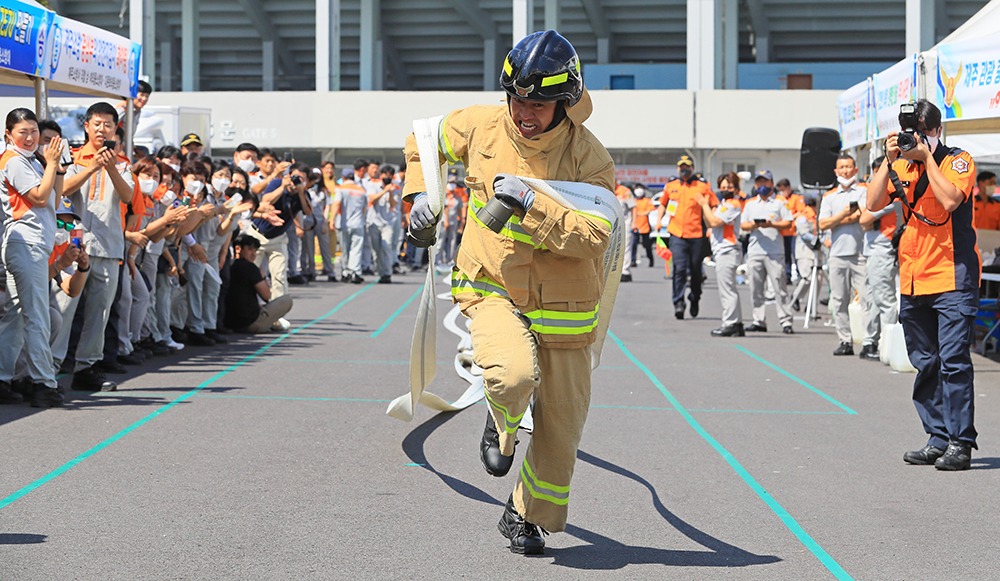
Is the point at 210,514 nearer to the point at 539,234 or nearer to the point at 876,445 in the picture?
the point at 539,234

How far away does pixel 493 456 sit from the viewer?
4.63 meters

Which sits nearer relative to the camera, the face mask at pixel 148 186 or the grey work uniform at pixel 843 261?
the face mask at pixel 148 186

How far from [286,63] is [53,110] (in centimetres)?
2583

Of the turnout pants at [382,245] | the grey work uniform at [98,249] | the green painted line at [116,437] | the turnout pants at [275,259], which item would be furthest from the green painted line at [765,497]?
the turnout pants at [382,245]

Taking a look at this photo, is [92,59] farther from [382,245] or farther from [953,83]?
[382,245]

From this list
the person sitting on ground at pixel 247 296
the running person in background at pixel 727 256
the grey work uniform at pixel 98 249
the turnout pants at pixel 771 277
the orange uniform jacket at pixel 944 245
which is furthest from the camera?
the turnout pants at pixel 771 277

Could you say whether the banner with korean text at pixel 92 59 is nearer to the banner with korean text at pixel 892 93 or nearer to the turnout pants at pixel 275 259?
the turnout pants at pixel 275 259

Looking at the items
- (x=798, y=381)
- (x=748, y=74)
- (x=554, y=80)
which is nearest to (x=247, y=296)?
(x=798, y=381)

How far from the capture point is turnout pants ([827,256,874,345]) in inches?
477

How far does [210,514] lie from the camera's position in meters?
5.21

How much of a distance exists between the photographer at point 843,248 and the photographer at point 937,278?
5.01 m

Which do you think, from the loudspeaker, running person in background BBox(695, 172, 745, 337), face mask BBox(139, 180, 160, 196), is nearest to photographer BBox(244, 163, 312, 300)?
face mask BBox(139, 180, 160, 196)

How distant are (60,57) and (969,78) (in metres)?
8.72

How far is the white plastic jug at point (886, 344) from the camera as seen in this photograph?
36.4 ft
